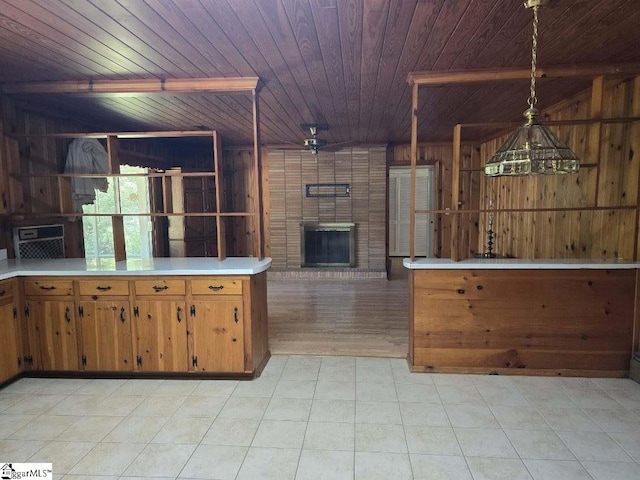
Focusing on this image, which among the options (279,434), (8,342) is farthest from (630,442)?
(8,342)

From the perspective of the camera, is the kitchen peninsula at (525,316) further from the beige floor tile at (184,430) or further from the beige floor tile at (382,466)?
the beige floor tile at (184,430)

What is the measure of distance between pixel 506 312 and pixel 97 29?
10.4 ft

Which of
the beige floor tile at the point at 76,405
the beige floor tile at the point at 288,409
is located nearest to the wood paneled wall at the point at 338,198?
the beige floor tile at the point at 288,409

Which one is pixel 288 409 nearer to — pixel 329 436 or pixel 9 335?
pixel 329 436

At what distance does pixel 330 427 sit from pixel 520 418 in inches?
44.8

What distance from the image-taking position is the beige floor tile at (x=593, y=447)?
185cm

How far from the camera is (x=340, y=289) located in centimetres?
542

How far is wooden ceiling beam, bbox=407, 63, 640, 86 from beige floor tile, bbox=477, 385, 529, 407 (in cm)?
219

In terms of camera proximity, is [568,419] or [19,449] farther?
[568,419]

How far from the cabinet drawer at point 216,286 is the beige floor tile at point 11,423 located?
1.20m

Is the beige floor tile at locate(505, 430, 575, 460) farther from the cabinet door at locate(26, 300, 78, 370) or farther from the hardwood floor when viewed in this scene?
the cabinet door at locate(26, 300, 78, 370)

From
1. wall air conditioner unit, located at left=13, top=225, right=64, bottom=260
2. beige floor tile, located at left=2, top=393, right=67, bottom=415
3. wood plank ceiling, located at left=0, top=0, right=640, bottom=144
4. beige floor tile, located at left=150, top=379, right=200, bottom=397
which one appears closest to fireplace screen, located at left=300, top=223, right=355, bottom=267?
wood plank ceiling, located at left=0, top=0, right=640, bottom=144

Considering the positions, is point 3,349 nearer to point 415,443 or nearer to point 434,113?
point 415,443

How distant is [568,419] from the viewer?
218cm
